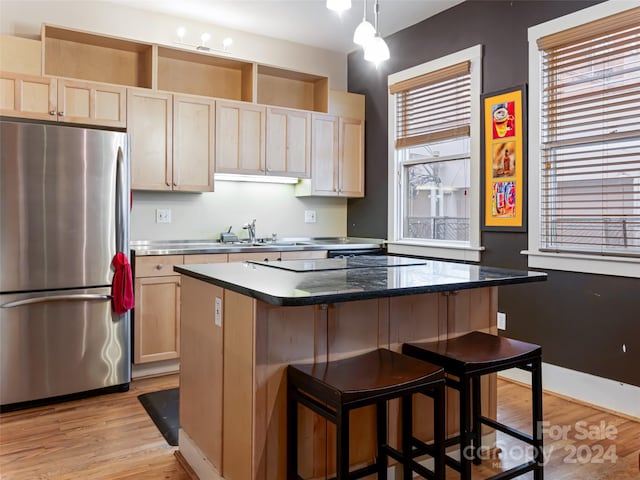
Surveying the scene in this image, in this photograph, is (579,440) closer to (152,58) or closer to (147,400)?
(147,400)

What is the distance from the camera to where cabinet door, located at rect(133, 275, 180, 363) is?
3.45m

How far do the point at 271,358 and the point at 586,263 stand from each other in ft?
7.37

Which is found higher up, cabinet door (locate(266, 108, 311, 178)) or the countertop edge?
cabinet door (locate(266, 108, 311, 178))

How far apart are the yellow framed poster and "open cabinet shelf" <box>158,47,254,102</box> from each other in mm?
2004

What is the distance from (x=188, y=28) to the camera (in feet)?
13.8

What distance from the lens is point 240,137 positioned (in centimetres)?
411

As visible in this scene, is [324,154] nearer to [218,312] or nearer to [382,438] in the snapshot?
[218,312]

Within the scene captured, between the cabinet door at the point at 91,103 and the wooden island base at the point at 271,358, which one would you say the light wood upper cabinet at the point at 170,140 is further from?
the wooden island base at the point at 271,358

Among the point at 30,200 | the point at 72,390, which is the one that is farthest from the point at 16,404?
the point at 30,200

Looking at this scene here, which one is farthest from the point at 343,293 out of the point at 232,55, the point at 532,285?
the point at 232,55

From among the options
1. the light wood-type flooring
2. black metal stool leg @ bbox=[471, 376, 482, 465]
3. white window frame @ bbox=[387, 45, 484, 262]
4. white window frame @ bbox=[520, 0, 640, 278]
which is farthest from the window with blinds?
black metal stool leg @ bbox=[471, 376, 482, 465]

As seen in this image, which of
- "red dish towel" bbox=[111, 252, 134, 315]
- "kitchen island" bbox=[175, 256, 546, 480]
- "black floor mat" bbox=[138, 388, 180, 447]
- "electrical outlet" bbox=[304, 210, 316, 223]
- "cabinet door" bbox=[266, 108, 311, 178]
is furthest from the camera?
"electrical outlet" bbox=[304, 210, 316, 223]

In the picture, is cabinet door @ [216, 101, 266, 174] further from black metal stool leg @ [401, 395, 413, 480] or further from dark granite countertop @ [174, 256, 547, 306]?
black metal stool leg @ [401, 395, 413, 480]

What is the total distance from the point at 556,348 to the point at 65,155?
337 cm
